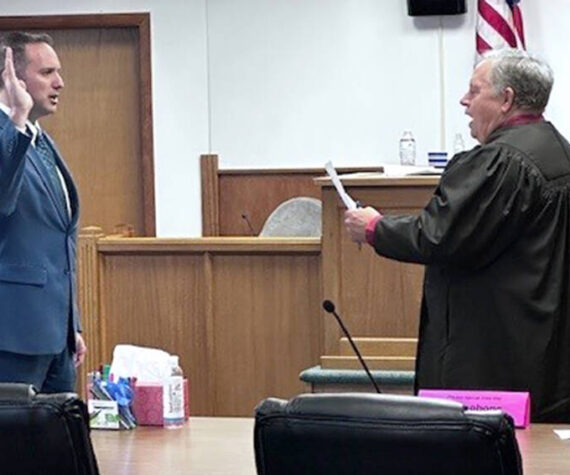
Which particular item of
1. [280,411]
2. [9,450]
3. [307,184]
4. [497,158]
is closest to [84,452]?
[9,450]

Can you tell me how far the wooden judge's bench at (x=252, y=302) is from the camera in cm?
457

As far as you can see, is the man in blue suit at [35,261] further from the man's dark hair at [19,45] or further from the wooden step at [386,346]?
the wooden step at [386,346]

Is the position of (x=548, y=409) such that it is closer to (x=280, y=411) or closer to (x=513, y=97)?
(x=513, y=97)

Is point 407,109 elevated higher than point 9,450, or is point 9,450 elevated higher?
point 407,109

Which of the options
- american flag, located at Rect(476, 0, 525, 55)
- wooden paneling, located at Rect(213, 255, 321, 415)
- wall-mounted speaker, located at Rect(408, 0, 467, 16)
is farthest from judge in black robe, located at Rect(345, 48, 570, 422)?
wall-mounted speaker, located at Rect(408, 0, 467, 16)

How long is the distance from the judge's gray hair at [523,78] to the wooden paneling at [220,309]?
5.05 ft

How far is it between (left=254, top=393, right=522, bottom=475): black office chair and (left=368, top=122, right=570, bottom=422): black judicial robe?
1.49 m

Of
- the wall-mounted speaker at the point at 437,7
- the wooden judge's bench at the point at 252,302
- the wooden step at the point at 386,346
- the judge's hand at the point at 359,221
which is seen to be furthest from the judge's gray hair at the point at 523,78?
the wall-mounted speaker at the point at 437,7

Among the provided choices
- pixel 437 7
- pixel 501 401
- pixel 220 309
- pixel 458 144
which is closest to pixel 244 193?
pixel 458 144

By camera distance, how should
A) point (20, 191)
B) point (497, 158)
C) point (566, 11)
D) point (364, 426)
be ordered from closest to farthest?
point (364, 426)
point (497, 158)
point (20, 191)
point (566, 11)

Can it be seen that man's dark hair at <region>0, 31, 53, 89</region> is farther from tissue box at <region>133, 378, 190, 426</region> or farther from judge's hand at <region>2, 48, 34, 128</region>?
tissue box at <region>133, 378, 190, 426</region>

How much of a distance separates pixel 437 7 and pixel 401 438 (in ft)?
19.9

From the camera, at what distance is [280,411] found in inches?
69.7

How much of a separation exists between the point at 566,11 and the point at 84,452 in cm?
608
